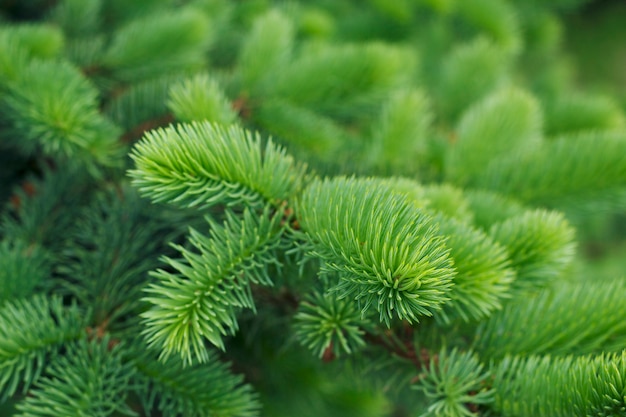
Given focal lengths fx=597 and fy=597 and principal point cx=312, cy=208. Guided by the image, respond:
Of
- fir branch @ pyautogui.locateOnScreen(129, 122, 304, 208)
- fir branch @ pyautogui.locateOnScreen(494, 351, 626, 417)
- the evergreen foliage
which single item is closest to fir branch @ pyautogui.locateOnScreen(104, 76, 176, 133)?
the evergreen foliage

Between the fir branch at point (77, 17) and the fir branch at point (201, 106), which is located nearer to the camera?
the fir branch at point (201, 106)

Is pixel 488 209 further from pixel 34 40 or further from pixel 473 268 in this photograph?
pixel 34 40

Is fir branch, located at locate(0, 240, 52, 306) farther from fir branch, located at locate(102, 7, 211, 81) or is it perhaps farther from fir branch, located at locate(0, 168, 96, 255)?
fir branch, located at locate(102, 7, 211, 81)

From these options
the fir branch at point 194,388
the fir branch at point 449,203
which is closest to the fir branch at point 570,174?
the fir branch at point 449,203

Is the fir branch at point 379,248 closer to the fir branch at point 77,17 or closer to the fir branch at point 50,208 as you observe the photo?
the fir branch at point 50,208

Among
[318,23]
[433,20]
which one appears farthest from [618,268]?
[318,23]

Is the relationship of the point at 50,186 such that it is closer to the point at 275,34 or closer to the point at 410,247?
the point at 275,34
